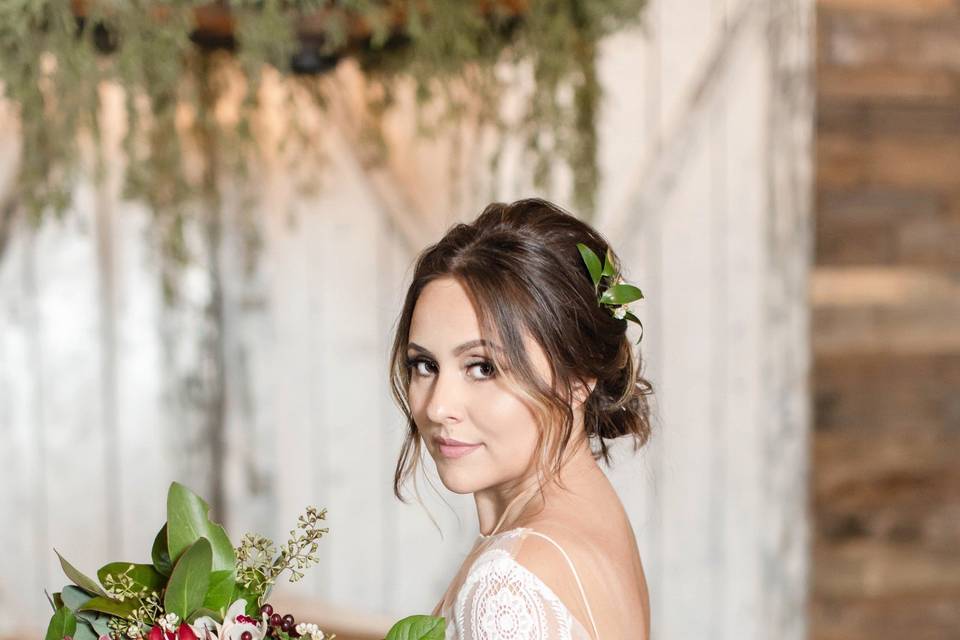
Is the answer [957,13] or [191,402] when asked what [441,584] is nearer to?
[191,402]

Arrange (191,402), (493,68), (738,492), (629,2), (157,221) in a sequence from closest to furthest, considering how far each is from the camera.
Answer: (629,2) → (493,68) → (157,221) → (191,402) → (738,492)

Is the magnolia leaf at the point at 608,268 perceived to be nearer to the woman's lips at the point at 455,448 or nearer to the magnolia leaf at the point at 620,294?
the magnolia leaf at the point at 620,294

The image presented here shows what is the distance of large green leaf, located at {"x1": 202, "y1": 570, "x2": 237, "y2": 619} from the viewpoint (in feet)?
3.20

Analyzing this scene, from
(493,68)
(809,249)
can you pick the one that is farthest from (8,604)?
(809,249)

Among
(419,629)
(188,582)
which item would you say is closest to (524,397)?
(419,629)

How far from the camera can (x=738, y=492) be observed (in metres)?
3.04

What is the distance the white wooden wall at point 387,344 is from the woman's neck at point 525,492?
5.21ft

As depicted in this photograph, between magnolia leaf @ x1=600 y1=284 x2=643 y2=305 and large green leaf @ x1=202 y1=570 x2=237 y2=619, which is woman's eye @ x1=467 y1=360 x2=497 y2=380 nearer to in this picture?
magnolia leaf @ x1=600 y1=284 x2=643 y2=305

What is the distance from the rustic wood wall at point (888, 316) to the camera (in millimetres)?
2957

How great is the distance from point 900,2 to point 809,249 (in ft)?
2.37

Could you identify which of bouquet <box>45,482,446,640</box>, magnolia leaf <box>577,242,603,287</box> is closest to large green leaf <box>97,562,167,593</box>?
bouquet <box>45,482,446,640</box>

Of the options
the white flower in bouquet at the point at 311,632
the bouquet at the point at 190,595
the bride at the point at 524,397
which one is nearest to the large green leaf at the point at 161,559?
the bouquet at the point at 190,595

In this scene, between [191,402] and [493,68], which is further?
[191,402]

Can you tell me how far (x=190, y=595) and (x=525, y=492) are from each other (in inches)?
15.3
